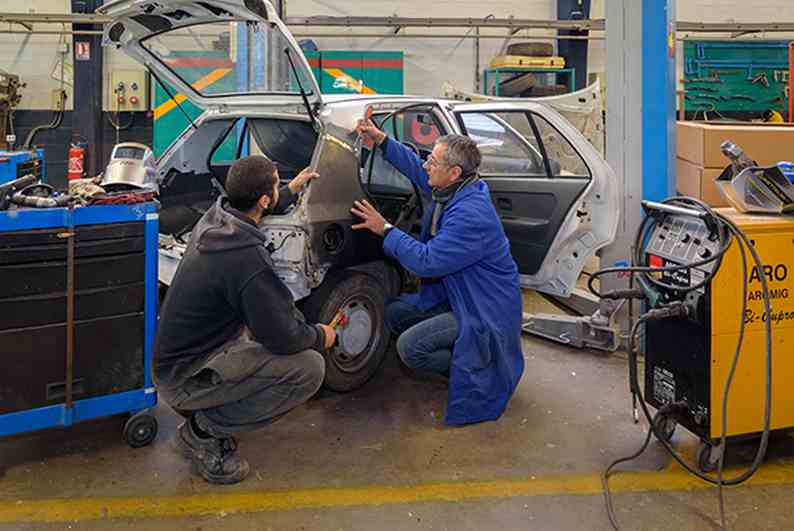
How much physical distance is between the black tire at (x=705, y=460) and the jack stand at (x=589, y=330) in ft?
4.98

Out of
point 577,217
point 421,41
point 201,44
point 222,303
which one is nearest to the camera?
point 222,303

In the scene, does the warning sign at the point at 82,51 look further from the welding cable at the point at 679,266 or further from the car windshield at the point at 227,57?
the welding cable at the point at 679,266

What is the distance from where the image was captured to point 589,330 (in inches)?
163

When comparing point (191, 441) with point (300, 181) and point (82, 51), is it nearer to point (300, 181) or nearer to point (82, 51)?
point (300, 181)

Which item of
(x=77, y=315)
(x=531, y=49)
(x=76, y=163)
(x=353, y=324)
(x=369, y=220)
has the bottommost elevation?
(x=353, y=324)

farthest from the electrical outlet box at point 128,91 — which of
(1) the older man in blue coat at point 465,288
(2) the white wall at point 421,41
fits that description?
(1) the older man in blue coat at point 465,288

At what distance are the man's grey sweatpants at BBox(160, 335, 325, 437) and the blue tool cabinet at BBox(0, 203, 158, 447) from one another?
0.34 meters

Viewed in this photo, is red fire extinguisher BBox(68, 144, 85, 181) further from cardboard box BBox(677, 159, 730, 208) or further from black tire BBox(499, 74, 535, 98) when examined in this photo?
cardboard box BBox(677, 159, 730, 208)

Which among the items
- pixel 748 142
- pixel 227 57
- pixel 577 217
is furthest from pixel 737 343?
pixel 227 57

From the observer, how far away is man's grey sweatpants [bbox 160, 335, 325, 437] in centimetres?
236

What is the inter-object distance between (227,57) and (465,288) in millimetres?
2477

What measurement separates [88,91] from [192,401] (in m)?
7.57

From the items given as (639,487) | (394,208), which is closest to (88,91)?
(394,208)

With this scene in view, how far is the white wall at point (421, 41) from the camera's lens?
340 inches
